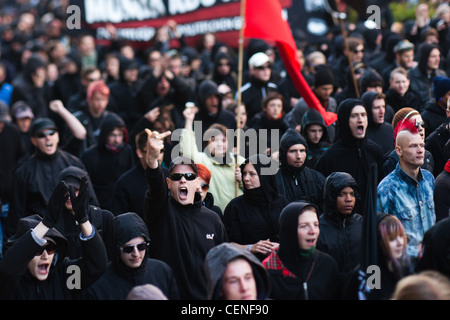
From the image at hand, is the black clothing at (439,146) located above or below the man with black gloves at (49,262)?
above

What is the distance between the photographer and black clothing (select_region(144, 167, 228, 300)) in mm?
5750

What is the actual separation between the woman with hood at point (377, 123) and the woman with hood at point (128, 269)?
3297 mm

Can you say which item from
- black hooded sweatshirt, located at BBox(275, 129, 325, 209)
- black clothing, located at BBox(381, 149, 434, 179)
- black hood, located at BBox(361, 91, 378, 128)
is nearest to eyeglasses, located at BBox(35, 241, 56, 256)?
black hooded sweatshirt, located at BBox(275, 129, 325, 209)

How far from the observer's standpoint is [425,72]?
31.4 feet

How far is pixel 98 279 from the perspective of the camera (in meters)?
5.22

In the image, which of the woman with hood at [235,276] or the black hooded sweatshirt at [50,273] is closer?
the woman with hood at [235,276]

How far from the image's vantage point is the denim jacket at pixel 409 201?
573 centimetres

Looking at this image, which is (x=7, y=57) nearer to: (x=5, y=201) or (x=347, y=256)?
(x=5, y=201)

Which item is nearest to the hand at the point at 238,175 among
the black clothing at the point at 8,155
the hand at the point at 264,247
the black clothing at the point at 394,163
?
the hand at the point at 264,247

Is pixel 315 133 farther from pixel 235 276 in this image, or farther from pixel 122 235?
pixel 235 276

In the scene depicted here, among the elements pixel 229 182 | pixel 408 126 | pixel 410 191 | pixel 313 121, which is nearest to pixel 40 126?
pixel 229 182

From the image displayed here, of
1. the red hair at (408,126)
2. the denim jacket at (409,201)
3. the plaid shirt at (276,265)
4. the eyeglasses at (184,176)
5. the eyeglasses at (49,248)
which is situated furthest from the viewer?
the red hair at (408,126)

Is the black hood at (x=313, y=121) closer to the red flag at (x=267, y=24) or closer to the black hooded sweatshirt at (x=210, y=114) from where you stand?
the red flag at (x=267, y=24)
